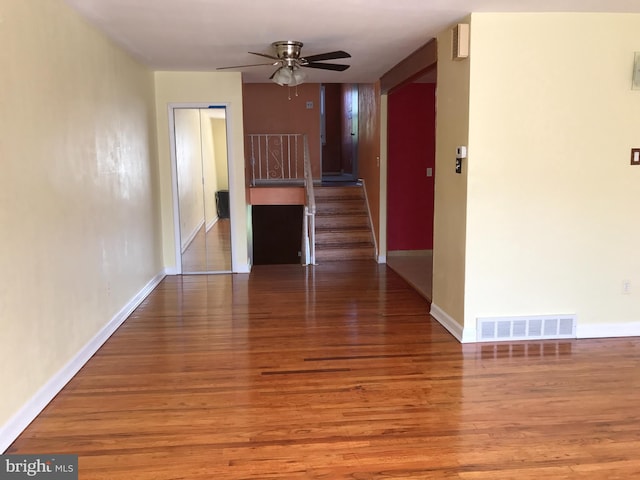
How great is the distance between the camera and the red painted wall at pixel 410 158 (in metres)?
6.63

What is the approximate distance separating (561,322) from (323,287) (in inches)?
99.2

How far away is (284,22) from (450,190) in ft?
6.18

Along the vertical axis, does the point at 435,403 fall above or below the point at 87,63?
below

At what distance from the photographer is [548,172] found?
Answer: 149 inches

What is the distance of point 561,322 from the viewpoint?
3.93 m

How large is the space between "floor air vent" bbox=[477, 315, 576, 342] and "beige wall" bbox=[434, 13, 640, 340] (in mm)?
61

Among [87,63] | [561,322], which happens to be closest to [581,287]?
[561,322]

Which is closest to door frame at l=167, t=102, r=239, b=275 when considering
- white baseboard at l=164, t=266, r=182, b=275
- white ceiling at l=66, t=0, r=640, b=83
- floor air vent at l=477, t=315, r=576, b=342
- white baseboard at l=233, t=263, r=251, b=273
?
white baseboard at l=164, t=266, r=182, b=275

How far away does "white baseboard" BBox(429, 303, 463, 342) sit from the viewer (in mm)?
3932

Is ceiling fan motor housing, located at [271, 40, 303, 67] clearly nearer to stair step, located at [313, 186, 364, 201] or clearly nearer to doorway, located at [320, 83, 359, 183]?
stair step, located at [313, 186, 364, 201]

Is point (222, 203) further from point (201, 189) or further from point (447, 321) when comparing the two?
point (447, 321)

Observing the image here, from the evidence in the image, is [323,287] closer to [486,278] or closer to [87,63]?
[486,278]

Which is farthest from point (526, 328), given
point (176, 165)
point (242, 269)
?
point (176, 165)

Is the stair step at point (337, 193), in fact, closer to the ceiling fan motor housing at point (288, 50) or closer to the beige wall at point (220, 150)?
the beige wall at point (220, 150)
